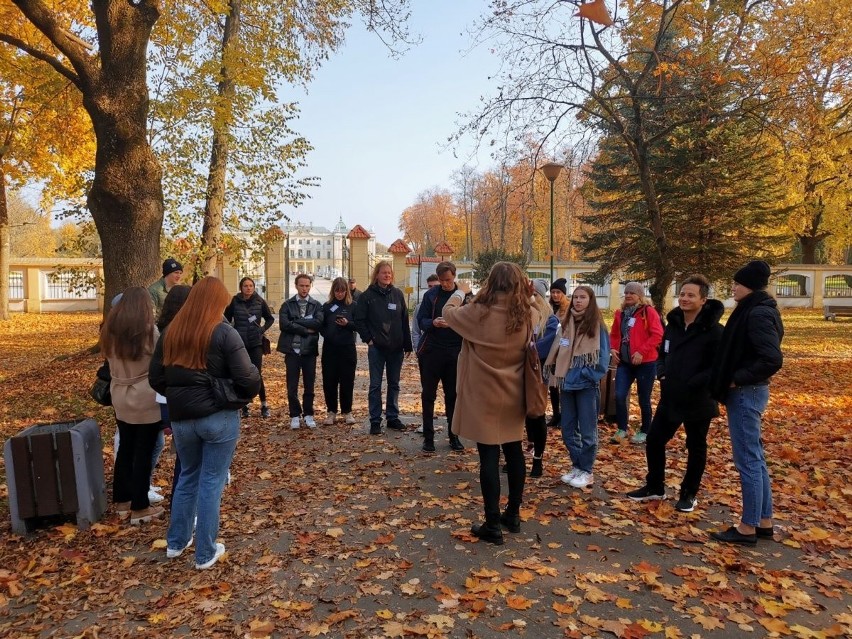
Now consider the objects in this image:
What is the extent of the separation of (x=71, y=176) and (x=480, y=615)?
68.1ft

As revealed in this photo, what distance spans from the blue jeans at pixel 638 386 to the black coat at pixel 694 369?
2060mm

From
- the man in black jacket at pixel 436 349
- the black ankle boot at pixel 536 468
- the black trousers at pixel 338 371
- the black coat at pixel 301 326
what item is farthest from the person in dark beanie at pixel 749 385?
the black coat at pixel 301 326

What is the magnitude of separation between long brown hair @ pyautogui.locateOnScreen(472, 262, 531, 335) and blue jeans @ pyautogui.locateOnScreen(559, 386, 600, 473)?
1607 mm

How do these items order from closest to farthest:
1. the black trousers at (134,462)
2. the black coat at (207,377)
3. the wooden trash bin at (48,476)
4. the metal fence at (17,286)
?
the black coat at (207,377) → the wooden trash bin at (48,476) → the black trousers at (134,462) → the metal fence at (17,286)

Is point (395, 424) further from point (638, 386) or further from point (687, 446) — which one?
point (687, 446)

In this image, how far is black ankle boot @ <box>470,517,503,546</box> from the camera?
13.5ft

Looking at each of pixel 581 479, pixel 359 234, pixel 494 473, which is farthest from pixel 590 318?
pixel 359 234

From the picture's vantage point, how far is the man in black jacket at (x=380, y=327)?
7000mm

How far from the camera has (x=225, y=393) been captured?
3.61m

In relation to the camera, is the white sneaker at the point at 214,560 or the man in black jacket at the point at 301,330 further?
the man in black jacket at the point at 301,330

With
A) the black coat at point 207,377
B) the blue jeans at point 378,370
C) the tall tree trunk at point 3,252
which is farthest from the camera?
the tall tree trunk at point 3,252

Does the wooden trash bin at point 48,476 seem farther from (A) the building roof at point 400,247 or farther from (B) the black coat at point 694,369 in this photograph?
(A) the building roof at point 400,247

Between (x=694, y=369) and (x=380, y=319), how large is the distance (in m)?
3.67

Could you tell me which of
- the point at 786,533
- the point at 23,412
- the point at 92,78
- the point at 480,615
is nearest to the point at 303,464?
the point at 480,615
